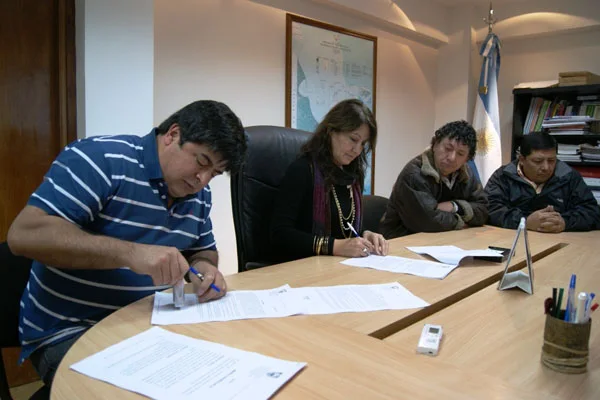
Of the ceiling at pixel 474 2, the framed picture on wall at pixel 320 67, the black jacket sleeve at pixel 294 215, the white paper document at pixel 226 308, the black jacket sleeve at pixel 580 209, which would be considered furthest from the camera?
the ceiling at pixel 474 2

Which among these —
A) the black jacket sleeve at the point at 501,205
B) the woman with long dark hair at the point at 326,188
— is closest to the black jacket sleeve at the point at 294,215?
the woman with long dark hair at the point at 326,188

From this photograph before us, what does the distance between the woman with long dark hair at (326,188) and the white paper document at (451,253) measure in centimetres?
18

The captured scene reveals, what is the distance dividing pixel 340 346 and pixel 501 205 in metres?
2.05

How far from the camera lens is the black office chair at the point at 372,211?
252cm

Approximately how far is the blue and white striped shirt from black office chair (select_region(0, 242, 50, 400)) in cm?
3

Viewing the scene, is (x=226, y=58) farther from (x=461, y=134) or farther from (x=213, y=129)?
(x=213, y=129)

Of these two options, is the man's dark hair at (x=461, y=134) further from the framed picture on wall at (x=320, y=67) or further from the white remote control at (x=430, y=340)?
the white remote control at (x=430, y=340)

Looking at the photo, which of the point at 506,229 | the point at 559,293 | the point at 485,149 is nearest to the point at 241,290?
the point at 559,293

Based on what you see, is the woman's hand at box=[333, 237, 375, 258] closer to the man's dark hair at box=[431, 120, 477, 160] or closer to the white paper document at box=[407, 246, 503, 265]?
the white paper document at box=[407, 246, 503, 265]

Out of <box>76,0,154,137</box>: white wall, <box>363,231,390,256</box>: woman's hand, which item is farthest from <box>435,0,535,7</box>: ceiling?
<box>363,231,390,256</box>: woman's hand

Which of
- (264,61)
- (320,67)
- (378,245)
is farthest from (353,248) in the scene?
(320,67)

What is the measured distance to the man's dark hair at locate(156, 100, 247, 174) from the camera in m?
1.17

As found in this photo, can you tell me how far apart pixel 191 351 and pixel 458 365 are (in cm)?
48

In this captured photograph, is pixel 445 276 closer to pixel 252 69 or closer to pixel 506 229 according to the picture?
pixel 506 229
